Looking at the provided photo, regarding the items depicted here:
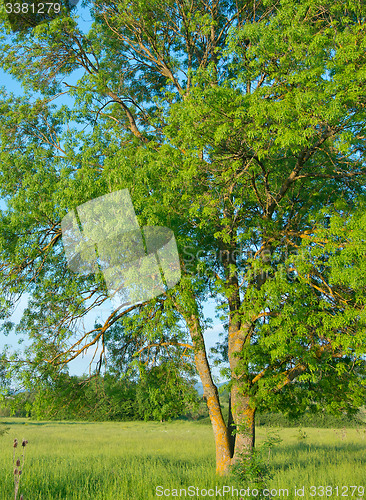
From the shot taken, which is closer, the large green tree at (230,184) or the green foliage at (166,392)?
the large green tree at (230,184)

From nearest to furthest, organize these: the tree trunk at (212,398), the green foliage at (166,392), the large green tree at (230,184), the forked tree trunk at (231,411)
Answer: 1. the large green tree at (230,184)
2. the forked tree trunk at (231,411)
3. the green foliage at (166,392)
4. the tree trunk at (212,398)

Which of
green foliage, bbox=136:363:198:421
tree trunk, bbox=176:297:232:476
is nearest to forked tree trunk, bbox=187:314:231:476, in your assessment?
tree trunk, bbox=176:297:232:476

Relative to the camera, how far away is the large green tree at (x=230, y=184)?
299 inches

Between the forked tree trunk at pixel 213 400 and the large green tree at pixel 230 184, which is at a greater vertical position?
the large green tree at pixel 230 184

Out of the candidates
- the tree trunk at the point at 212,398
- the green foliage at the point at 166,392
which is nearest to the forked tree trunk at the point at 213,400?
the tree trunk at the point at 212,398

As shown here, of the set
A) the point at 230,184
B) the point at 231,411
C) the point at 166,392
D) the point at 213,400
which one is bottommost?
the point at 231,411

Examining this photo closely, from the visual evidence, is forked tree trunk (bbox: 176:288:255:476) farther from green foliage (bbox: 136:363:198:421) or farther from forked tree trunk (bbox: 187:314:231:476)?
green foliage (bbox: 136:363:198:421)

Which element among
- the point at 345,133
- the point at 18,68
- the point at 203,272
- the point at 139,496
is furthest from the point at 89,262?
the point at 18,68

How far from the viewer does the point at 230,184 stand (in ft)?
29.5

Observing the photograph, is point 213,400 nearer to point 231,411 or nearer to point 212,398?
point 212,398

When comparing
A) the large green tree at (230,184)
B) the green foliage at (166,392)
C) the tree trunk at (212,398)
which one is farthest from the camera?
the tree trunk at (212,398)

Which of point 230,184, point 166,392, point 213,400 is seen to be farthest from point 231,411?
point 230,184

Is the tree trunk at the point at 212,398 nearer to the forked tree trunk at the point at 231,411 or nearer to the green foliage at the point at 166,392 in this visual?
the forked tree trunk at the point at 231,411

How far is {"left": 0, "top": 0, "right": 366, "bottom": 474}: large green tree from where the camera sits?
7.59m
